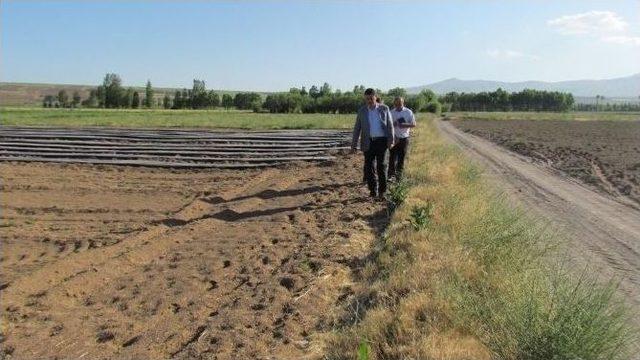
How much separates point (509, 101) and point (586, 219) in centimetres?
12844

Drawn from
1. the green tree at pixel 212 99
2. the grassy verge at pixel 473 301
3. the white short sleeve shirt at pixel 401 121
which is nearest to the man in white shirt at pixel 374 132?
the white short sleeve shirt at pixel 401 121

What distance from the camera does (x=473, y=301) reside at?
4.09 metres

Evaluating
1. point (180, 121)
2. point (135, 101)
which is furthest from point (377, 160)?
point (135, 101)

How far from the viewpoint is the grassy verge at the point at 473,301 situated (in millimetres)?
3438

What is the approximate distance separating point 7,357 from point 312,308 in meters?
2.38

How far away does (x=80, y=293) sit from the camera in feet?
18.1

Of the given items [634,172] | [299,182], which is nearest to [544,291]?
[299,182]

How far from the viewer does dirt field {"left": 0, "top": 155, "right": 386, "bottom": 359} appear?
4.42m

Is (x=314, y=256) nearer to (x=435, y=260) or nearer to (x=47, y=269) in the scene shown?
(x=435, y=260)

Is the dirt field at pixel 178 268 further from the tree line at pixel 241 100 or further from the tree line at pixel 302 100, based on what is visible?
the tree line at pixel 241 100

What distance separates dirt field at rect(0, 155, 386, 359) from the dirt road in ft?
8.45

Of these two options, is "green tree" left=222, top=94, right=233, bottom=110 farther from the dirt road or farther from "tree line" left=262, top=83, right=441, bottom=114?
the dirt road

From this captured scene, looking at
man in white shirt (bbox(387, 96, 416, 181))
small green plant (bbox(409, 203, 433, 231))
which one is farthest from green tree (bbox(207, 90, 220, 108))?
small green plant (bbox(409, 203, 433, 231))

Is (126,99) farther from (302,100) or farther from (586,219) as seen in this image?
(586,219)
